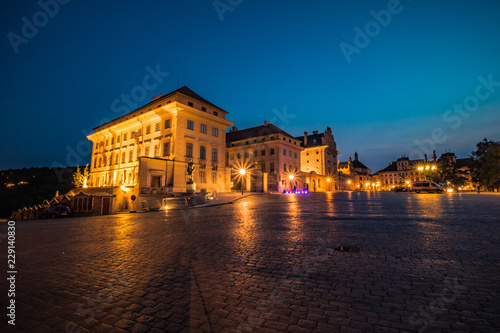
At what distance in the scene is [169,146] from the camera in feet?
109

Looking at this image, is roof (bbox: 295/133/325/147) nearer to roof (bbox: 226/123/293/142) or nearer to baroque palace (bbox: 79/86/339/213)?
baroque palace (bbox: 79/86/339/213)

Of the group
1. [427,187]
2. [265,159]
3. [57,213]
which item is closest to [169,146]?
[57,213]

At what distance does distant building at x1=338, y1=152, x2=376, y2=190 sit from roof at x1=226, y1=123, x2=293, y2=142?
3470cm

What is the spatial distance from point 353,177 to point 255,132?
52.1 metres

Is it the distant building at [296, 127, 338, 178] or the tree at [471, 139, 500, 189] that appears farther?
the distant building at [296, 127, 338, 178]

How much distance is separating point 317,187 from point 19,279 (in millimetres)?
64580

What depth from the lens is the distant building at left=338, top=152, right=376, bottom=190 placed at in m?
80.3

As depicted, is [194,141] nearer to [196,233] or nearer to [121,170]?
[121,170]

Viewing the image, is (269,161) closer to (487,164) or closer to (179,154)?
(179,154)

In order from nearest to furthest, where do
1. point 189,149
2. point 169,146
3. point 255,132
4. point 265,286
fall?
point 265,286
point 169,146
point 189,149
point 255,132

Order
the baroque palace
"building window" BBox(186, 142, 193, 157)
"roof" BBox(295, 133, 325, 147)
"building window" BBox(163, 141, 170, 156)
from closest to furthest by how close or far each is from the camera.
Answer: the baroque palace < "building window" BBox(163, 141, 170, 156) < "building window" BBox(186, 142, 193, 157) < "roof" BBox(295, 133, 325, 147)

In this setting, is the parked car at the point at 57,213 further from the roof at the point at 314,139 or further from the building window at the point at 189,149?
the roof at the point at 314,139

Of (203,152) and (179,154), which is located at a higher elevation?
(203,152)

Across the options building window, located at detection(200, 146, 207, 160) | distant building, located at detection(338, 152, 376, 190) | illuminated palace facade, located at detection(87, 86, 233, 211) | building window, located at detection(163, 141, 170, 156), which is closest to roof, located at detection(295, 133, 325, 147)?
distant building, located at detection(338, 152, 376, 190)
